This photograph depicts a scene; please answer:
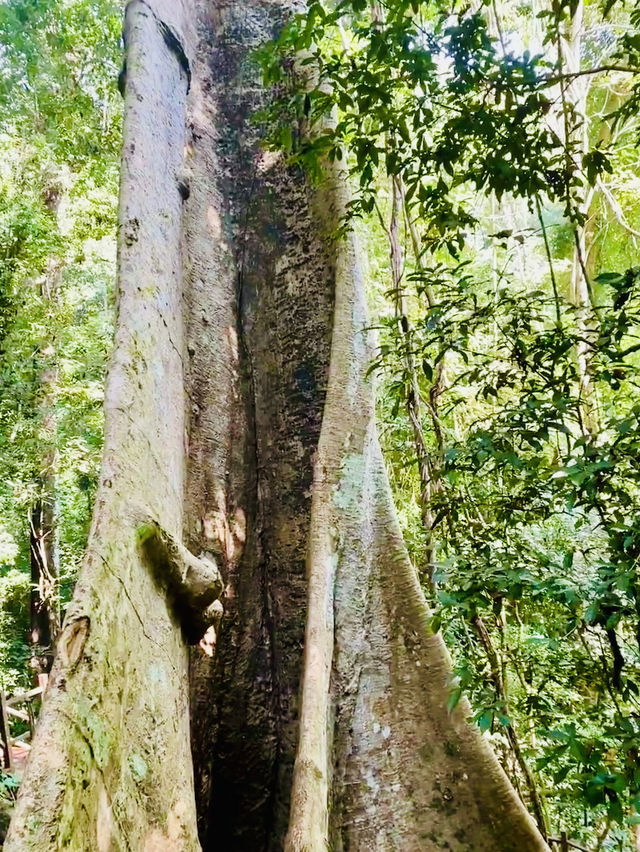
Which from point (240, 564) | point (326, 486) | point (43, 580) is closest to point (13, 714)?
point (43, 580)

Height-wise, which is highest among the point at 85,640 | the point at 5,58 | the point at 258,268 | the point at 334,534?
the point at 5,58

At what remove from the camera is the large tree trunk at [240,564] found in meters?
1.62

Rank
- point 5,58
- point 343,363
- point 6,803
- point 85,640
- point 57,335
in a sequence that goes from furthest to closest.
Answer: point 57,335, point 5,58, point 6,803, point 343,363, point 85,640

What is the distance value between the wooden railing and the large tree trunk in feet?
2.32

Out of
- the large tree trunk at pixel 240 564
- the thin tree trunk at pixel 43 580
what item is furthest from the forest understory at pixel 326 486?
the thin tree trunk at pixel 43 580

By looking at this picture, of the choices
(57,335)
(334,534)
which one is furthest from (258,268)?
(57,335)

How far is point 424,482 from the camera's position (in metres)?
2.97

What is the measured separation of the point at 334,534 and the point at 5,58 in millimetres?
5203

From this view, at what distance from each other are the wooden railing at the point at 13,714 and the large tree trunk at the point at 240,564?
2.32 feet

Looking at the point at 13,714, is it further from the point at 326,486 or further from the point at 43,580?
the point at 326,486

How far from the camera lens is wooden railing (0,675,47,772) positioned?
5.20m

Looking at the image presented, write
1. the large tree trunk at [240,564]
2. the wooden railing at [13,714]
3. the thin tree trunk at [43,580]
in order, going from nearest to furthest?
the large tree trunk at [240,564], the wooden railing at [13,714], the thin tree trunk at [43,580]

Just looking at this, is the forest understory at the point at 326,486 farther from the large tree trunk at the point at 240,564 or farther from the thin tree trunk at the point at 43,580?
the thin tree trunk at the point at 43,580

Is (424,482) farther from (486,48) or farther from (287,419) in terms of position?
(486,48)
